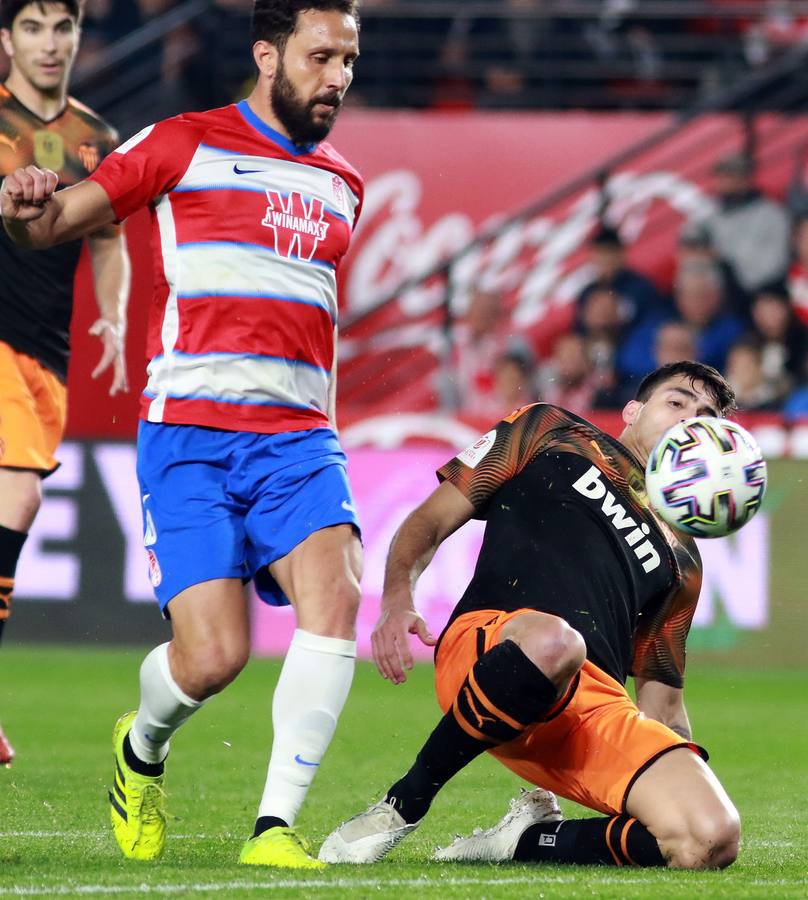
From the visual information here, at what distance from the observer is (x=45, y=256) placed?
6.82 metres

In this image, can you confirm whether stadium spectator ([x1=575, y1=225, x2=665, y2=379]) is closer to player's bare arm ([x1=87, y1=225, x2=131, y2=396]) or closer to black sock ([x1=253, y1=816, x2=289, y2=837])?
player's bare arm ([x1=87, y1=225, x2=131, y2=396])

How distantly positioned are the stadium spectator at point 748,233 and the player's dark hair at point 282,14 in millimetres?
7979

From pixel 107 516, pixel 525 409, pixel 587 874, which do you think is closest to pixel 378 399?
pixel 107 516

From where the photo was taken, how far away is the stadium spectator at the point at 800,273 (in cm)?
1230

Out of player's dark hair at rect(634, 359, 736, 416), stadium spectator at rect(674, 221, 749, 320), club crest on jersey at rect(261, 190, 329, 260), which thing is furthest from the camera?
stadium spectator at rect(674, 221, 749, 320)

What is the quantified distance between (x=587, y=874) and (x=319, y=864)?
64cm

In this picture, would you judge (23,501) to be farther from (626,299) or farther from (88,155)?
(626,299)

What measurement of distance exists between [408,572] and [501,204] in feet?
30.1

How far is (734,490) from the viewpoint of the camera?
4.21m

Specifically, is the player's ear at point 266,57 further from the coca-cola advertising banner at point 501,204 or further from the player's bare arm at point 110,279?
the coca-cola advertising banner at point 501,204

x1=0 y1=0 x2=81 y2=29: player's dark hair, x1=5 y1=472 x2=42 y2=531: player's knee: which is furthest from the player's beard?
x1=0 y1=0 x2=81 y2=29: player's dark hair

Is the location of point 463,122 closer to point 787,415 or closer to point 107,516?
point 787,415

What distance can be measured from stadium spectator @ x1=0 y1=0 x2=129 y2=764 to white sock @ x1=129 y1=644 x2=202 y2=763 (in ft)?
6.93

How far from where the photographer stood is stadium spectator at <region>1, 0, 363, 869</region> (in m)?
4.29
